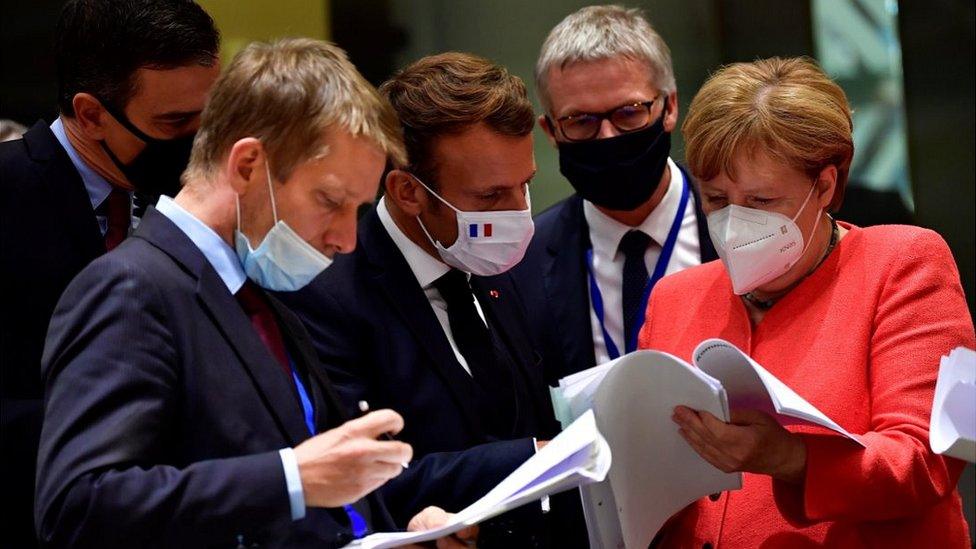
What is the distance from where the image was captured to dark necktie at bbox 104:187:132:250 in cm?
278

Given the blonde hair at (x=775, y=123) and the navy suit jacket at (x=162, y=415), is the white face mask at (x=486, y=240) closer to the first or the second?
the blonde hair at (x=775, y=123)

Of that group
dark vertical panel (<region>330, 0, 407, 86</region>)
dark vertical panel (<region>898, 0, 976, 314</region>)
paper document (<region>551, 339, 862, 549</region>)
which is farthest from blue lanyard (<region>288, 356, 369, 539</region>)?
dark vertical panel (<region>898, 0, 976, 314</region>)

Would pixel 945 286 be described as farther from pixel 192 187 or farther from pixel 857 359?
pixel 192 187

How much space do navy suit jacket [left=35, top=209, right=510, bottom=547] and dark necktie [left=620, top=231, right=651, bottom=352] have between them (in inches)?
54.9

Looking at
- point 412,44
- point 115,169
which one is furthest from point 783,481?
point 412,44

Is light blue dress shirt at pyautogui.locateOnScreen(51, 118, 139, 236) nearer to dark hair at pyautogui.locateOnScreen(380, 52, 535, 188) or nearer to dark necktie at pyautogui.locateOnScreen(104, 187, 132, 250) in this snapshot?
dark necktie at pyautogui.locateOnScreen(104, 187, 132, 250)

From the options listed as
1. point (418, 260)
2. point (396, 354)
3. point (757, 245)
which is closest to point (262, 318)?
point (396, 354)

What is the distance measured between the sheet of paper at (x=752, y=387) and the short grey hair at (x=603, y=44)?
1.36 metres

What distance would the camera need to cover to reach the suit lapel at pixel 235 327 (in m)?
2.02

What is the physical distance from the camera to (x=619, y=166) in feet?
11.1

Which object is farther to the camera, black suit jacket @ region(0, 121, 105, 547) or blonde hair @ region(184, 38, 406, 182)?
black suit jacket @ region(0, 121, 105, 547)

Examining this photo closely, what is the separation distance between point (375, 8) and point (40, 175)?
2.05 m

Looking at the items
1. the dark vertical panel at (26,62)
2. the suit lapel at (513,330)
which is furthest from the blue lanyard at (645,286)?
the dark vertical panel at (26,62)

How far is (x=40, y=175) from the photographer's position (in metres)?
2.73
